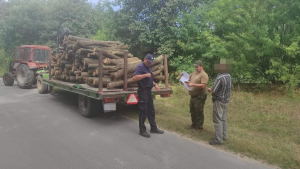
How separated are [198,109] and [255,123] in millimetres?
1904

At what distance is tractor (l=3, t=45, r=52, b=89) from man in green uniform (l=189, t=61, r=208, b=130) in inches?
395

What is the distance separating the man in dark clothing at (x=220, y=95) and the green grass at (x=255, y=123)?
10.2 inches

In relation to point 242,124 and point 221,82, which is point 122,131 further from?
point 242,124

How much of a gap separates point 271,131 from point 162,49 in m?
7.57

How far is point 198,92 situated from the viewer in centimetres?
493

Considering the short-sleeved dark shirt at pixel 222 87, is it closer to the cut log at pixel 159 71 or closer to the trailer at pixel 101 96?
the trailer at pixel 101 96

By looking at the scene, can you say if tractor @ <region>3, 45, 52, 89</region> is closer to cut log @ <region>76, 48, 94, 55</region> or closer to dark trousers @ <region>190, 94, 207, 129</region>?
cut log @ <region>76, 48, 94, 55</region>

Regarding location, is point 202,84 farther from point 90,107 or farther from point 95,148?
point 90,107

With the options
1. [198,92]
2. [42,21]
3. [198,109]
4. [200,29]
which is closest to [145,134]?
[198,109]

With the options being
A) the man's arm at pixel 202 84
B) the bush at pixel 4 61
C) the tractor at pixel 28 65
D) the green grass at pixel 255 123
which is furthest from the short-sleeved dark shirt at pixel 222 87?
the bush at pixel 4 61

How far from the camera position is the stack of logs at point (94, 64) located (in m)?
6.04

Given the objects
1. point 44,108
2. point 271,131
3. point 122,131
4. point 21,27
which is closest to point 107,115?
point 122,131

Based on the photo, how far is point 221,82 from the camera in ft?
13.8

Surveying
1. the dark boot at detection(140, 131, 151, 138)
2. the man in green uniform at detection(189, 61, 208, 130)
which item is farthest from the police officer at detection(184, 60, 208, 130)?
the dark boot at detection(140, 131, 151, 138)
